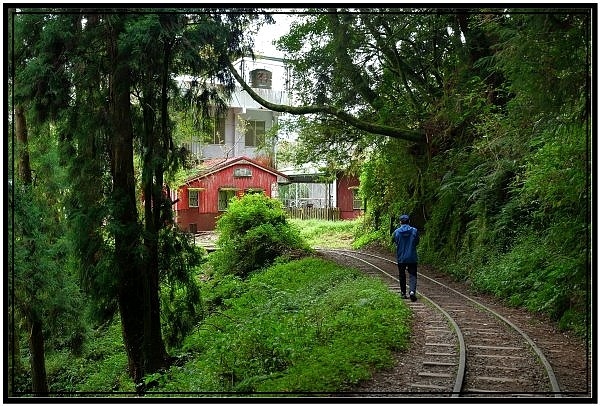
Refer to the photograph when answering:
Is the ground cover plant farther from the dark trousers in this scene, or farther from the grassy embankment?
the dark trousers

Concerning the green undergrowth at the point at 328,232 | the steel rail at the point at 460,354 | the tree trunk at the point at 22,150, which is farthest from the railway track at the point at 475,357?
the green undergrowth at the point at 328,232

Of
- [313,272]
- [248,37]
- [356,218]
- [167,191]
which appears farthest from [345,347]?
[356,218]

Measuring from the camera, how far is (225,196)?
47.7ft

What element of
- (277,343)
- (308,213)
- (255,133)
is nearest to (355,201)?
(308,213)

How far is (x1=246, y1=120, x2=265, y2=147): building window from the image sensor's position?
11.4 meters

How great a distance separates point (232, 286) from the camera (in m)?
12.2

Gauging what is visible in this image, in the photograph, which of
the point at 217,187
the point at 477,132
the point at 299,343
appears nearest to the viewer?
the point at 299,343

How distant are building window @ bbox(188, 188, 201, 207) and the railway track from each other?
5886 millimetres

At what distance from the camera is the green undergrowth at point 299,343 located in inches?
189

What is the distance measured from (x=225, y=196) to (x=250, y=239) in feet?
4.40

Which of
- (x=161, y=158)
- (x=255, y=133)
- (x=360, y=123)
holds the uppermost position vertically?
(x=360, y=123)

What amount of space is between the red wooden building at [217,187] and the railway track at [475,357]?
5.49m

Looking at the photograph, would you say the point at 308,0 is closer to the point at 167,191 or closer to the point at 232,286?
the point at 167,191

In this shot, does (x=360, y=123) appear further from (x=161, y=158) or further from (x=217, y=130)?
(x=161, y=158)
